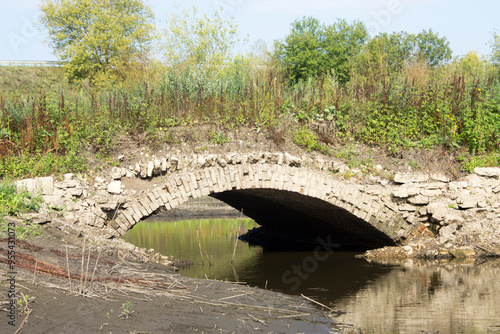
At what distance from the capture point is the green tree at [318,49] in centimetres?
1919

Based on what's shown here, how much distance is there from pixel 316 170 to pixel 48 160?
5.22m

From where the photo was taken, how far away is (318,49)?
19.7 meters

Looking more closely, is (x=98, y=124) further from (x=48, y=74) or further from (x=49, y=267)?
(x=48, y=74)

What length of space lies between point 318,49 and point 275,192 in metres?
9.56

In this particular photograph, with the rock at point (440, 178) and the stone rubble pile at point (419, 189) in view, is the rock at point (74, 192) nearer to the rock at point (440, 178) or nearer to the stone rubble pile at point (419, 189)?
the stone rubble pile at point (419, 189)

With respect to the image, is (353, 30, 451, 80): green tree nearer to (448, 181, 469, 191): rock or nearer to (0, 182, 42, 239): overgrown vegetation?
(448, 181, 469, 191): rock

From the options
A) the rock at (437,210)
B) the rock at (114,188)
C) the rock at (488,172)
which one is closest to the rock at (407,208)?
the rock at (437,210)

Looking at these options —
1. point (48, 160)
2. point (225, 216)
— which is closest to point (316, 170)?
point (48, 160)

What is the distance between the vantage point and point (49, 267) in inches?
242

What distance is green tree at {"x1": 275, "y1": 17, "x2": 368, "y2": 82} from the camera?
19.2 m

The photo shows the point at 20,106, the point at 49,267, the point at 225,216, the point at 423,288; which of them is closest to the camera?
the point at 49,267

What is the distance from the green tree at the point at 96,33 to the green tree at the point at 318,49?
25.7 ft

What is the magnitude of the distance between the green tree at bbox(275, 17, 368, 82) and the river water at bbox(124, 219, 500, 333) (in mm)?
7363

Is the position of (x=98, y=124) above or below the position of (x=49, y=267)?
above
